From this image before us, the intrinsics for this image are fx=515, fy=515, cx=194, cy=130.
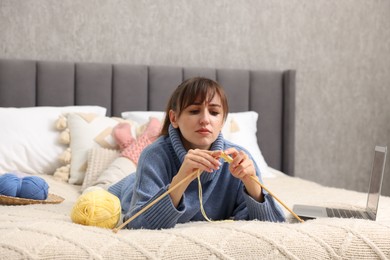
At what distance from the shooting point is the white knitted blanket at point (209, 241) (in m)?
1.10

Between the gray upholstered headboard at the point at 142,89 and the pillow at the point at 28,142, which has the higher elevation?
the gray upholstered headboard at the point at 142,89

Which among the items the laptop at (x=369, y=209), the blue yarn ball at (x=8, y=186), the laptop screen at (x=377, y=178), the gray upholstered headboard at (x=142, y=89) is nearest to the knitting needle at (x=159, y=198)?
the laptop at (x=369, y=209)

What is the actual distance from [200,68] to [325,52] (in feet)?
3.12

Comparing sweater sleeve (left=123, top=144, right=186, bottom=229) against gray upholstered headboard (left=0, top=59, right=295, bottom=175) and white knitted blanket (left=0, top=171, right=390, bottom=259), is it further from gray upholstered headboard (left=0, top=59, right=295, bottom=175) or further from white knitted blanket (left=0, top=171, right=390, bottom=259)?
gray upholstered headboard (left=0, top=59, right=295, bottom=175)

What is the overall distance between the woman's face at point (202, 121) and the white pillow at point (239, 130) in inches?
50.9

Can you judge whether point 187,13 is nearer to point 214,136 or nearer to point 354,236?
point 214,136

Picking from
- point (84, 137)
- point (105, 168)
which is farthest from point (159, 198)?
point (84, 137)

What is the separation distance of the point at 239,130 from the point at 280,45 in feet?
2.96

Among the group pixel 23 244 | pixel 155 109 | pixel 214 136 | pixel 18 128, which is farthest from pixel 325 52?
pixel 23 244

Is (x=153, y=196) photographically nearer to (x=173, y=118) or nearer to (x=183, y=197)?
(x=183, y=197)

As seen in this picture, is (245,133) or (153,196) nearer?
(153,196)

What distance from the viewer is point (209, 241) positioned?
3.82 feet

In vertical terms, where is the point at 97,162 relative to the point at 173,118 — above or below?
below

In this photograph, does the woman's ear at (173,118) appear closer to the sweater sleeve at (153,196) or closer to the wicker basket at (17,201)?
the sweater sleeve at (153,196)
